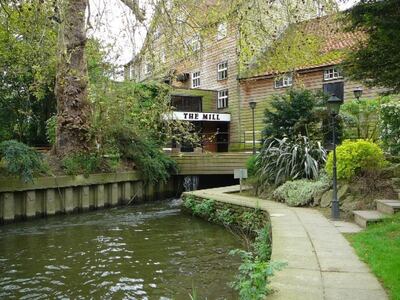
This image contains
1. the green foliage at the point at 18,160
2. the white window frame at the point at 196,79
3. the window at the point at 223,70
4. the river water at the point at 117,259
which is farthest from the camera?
the white window frame at the point at 196,79

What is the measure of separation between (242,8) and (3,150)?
9087 millimetres

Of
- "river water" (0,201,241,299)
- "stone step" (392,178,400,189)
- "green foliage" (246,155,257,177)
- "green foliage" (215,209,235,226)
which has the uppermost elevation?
"green foliage" (246,155,257,177)

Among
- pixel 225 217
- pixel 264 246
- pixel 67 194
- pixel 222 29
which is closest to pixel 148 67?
pixel 222 29

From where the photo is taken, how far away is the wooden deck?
57.3ft

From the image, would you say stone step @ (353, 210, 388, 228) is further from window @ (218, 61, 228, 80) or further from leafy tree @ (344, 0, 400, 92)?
window @ (218, 61, 228, 80)

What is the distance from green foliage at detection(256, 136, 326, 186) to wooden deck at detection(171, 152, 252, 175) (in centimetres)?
491

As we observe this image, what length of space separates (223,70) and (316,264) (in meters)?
24.8

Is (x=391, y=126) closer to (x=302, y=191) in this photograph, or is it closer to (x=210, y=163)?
(x=302, y=191)

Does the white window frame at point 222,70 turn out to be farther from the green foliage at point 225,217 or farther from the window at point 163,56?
the window at point 163,56

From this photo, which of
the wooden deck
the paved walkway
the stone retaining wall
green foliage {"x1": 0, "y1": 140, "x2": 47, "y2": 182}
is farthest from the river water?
the wooden deck

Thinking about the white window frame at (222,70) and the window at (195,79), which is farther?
the window at (195,79)

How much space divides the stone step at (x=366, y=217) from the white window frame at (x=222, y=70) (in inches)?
836

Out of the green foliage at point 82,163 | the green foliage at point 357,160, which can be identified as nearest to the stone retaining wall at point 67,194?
the green foliage at point 82,163

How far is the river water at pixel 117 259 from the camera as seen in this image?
6.30 metres
